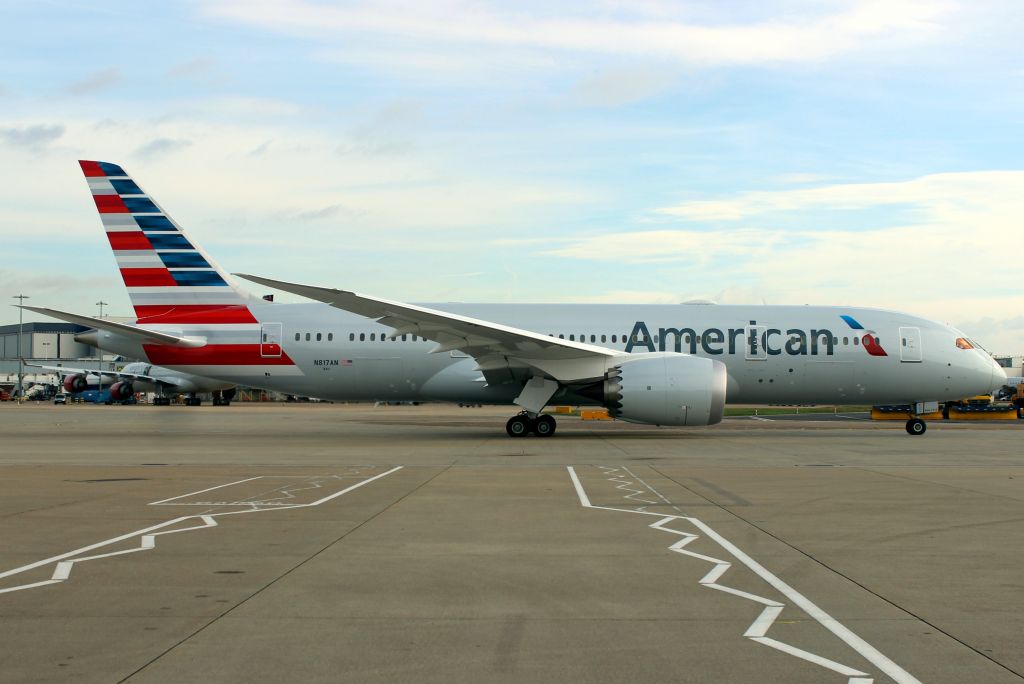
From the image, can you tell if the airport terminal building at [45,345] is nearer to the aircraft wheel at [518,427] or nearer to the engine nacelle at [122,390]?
the engine nacelle at [122,390]

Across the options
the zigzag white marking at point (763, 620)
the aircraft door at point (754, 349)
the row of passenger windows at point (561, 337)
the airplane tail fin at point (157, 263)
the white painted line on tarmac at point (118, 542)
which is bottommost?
the zigzag white marking at point (763, 620)

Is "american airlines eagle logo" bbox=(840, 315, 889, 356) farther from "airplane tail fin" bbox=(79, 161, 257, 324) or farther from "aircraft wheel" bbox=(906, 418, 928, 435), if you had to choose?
"airplane tail fin" bbox=(79, 161, 257, 324)

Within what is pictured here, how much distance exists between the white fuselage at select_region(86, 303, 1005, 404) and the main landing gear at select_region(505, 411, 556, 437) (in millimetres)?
1144

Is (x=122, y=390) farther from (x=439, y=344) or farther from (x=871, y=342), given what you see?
(x=871, y=342)

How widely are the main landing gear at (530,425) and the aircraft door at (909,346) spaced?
395 inches

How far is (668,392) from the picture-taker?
21547 mm

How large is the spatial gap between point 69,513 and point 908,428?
22358 millimetres

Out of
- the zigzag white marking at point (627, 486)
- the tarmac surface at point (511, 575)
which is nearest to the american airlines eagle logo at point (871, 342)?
the tarmac surface at point (511, 575)

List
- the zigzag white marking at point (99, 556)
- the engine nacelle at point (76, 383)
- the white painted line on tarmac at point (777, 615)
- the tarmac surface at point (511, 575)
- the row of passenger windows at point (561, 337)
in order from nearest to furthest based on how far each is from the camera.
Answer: the white painted line on tarmac at point (777, 615) < the tarmac surface at point (511, 575) < the zigzag white marking at point (99, 556) < the row of passenger windows at point (561, 337) < the engine nacelle at point (76, 383)

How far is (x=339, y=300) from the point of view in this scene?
20609 millimetres

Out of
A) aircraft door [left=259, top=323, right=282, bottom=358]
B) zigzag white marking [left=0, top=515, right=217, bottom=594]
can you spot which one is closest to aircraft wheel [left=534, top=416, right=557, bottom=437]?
aircraft door [left=259, top=323, right=282, bottom=358]

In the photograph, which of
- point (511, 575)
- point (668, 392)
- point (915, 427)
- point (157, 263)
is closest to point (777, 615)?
point (511, 575)

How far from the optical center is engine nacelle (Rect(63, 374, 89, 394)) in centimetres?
6869

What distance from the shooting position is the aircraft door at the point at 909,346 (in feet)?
Answer: 83.5
